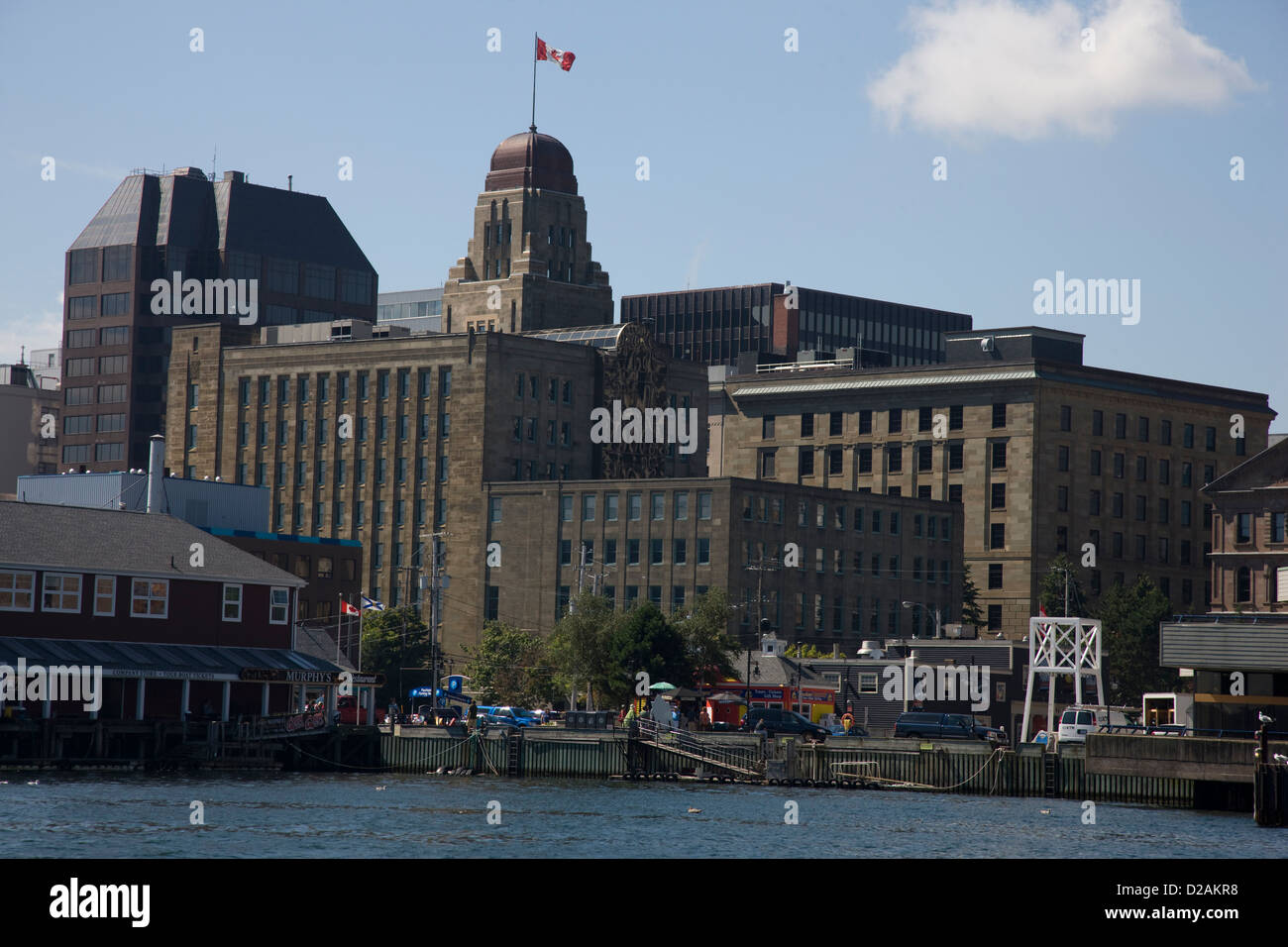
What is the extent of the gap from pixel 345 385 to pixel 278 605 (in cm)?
8199

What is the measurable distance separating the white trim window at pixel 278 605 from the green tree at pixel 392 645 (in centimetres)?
3995

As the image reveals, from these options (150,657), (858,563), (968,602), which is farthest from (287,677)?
(968,602)

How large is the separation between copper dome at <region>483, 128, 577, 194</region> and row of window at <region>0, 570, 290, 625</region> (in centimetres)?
10990

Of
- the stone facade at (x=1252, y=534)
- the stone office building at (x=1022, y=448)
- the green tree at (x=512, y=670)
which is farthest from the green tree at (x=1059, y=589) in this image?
the green tree at (x=512, y=670)

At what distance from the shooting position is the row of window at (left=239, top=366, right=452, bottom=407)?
161375 mm

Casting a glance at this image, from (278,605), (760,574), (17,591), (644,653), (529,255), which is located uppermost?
(529,255)

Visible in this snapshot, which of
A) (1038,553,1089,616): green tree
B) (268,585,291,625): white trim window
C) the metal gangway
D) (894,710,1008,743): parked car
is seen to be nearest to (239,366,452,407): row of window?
(1038,553,1089,616): green tree

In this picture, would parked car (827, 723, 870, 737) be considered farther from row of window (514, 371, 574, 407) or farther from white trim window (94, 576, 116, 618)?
row of window (514, 371, 574, 407)

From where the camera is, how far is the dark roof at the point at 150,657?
74688mm

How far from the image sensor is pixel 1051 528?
531ft

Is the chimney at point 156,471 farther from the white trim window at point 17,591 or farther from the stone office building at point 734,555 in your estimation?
the stone office building at point 734,555

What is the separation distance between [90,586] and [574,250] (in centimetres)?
11542

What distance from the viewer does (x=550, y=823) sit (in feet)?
182

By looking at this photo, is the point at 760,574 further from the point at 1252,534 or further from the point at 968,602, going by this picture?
the point at 1252,534
